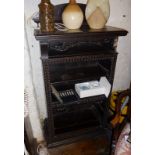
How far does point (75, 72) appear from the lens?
1383 millimetres

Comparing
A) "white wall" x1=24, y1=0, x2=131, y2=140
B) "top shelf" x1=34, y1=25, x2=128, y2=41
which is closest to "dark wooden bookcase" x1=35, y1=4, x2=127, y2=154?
"top shelf" x1=34, y1=25, x2=128, y2=41

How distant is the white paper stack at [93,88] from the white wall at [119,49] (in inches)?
15.8

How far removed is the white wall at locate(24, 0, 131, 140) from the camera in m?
1.29

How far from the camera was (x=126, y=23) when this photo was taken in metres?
1.62

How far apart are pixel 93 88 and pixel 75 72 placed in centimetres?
20

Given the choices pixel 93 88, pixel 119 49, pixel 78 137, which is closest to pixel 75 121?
pixel 78 137

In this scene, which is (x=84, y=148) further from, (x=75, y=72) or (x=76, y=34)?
(x=76, y=34)

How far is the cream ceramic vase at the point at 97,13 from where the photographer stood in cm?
113

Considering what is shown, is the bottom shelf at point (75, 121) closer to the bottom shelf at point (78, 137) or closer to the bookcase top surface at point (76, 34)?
the bottom shelf at point (78, 137)

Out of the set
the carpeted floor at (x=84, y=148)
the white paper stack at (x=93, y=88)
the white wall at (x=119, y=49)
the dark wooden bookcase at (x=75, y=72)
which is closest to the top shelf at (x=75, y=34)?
the dark wooden bookcase at (x=75, y=72)

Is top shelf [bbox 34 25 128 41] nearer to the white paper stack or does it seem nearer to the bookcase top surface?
the bookcase top surface

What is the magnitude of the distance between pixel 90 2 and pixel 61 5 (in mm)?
232
